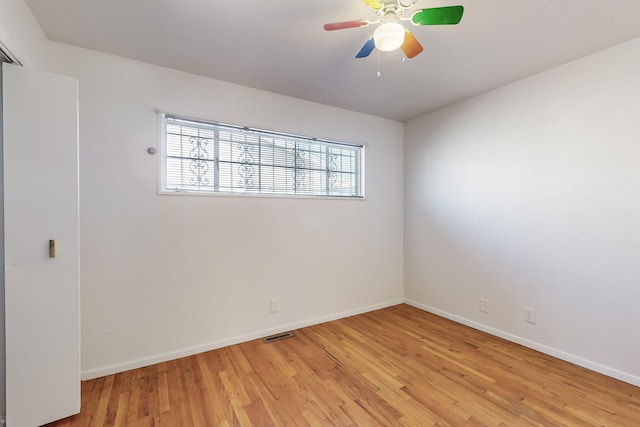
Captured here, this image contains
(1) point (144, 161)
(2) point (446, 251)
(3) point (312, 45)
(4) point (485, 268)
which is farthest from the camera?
(2) point (446, 251)

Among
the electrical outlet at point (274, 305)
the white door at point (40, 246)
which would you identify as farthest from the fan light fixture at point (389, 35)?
the electrical outlet at point (274, 305)

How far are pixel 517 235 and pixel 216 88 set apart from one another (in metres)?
3.15

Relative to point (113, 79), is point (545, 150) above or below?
below

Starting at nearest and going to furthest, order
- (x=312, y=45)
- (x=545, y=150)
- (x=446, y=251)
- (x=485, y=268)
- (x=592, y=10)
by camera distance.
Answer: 1. (x=592, y=10)
2. (x=312, y=45)
3. (x=545, y=150)
4. (x=485, y=268)
5. (x=446, y=251)

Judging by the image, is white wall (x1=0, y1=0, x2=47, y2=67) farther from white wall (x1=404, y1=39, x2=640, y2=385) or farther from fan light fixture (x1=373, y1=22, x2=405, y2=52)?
white wall (x1=404, y1=39, x2=640, y2=385)

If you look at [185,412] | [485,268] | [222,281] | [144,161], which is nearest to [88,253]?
[144,161]

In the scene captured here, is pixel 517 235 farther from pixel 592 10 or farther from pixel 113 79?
pixel 113 79

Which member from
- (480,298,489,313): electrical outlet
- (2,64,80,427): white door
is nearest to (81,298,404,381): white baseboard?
(2,64,80,427): white door

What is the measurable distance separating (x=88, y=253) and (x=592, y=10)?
3747 mm

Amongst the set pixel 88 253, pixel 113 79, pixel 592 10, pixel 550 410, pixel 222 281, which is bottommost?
pixel 550 410

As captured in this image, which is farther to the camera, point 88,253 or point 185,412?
point 88,253

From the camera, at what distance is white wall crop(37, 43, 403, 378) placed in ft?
6.68

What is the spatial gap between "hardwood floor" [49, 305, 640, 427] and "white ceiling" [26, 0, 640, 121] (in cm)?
246

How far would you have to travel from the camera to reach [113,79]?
6.86 ft
